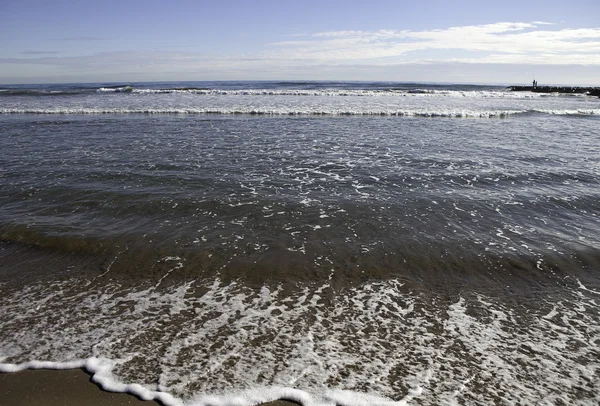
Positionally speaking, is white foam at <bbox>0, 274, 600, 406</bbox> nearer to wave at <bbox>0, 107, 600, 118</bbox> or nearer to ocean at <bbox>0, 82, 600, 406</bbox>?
ocean at <bbox>0, 82, 600, 406</bbox>

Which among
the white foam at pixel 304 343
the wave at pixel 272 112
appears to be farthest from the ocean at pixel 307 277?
the wave at pixel 272 112

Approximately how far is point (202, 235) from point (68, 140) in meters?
12.9

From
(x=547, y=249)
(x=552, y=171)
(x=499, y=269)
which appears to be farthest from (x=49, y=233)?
(x=552, y=171)

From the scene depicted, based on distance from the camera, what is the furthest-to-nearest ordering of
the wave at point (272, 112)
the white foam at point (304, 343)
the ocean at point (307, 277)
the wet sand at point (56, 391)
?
the wave at point (272, 112), the ocean at point (307, 277), the white foam at point (304, 343), the wet sand at point (56, 391)

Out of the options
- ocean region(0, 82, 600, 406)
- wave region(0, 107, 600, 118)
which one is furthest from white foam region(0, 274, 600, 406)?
wave region(0, 107, 600, 118)

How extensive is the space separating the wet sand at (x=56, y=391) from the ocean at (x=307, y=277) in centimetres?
11

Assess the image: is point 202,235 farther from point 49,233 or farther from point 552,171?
point 552,171

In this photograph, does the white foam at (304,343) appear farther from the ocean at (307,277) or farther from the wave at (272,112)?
the wave at (272,112)

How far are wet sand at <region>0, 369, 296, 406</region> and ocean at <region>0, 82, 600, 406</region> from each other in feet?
0.38

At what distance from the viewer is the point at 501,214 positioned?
324 inches

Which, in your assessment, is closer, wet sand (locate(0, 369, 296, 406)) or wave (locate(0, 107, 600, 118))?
wet sand (locate(0, 369, 296, 406))

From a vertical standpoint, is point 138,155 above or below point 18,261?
above

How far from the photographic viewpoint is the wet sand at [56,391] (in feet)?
11.4

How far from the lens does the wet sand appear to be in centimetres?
348
